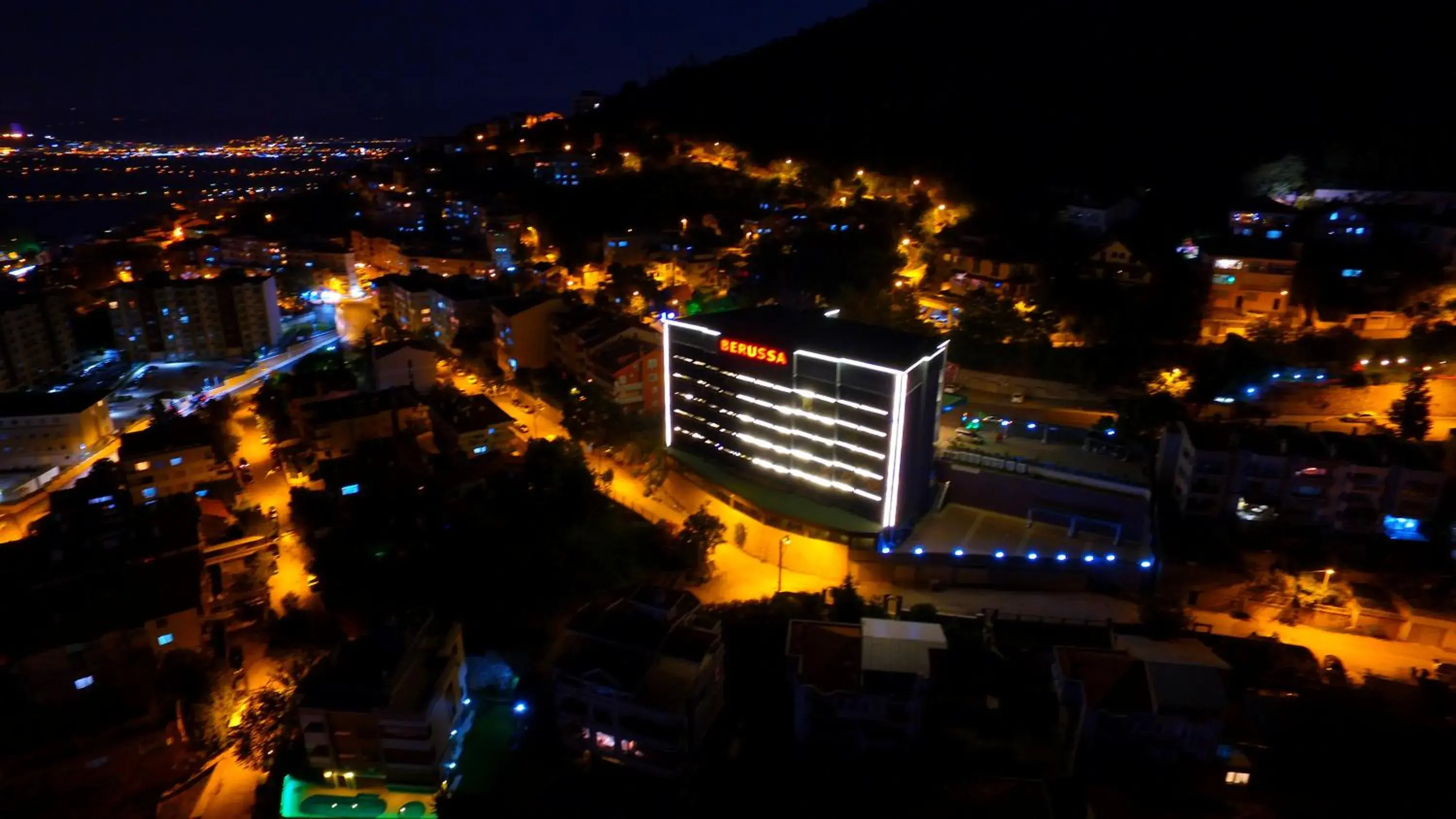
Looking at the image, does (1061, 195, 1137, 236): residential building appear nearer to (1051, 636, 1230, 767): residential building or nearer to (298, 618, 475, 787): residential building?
(1051, 636, 1230, 767): residential building

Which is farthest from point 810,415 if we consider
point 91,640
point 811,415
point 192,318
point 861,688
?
point 192,318

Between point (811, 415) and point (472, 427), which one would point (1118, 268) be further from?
point (472, 427)

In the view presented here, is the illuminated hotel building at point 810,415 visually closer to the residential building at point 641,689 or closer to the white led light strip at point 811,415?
the white led light strip at point 811,415

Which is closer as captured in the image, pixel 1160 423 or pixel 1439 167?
pixel 1160 423

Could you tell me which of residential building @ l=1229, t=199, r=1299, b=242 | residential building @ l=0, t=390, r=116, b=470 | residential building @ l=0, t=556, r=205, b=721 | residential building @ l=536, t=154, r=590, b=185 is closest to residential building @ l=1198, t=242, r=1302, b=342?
residential building @ l=1229, t=199, r=1299, b=242

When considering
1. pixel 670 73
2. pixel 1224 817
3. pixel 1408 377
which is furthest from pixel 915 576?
pixel 670 73

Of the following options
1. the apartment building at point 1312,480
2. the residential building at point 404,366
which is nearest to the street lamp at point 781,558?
the apartment building at point 1312,480

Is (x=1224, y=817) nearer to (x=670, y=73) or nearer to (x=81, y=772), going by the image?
(x=81, y=772)
